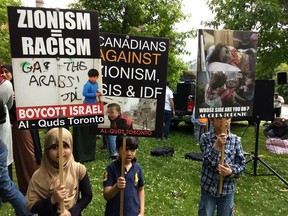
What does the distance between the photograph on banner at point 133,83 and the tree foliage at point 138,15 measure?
7.41m

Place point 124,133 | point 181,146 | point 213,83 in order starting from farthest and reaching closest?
point 181,146 < point 213,83 < point 124,133

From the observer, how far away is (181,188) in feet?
18.0

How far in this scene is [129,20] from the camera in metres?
11.5

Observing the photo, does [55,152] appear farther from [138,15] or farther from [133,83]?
[138,15]

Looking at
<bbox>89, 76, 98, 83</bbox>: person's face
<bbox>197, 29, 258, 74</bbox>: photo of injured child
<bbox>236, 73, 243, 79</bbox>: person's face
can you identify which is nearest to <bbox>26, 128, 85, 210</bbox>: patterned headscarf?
<bbox>89, 76, 98, 83</bbox>: person's face

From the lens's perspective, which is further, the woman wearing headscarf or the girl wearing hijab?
the woman wearing headscarf

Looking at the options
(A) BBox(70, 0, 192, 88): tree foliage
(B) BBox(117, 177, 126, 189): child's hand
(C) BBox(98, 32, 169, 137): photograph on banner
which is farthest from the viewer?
(A) BBox(70, 0, 192, 88): tree foliage

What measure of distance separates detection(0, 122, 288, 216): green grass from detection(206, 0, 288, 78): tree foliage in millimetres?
4017

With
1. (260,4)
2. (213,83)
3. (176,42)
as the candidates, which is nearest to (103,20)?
(176,42)

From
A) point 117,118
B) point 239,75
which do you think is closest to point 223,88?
point 239,75

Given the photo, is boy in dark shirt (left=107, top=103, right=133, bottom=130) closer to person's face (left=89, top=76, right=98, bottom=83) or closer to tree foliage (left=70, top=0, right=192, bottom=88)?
person's face (left=89, top=76, right=98, bottom=83)

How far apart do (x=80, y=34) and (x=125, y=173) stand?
1.28 m

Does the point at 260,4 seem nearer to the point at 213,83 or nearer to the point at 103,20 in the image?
the point at 103,20

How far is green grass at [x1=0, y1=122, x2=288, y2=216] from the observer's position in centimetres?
467
